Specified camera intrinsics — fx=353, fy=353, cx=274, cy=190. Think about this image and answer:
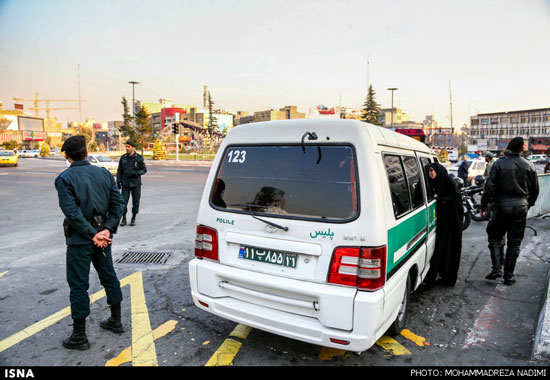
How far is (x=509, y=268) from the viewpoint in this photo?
475cm

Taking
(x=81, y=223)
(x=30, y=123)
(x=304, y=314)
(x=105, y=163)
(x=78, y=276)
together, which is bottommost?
(x=304, y=314)

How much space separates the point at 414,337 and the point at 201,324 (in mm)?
2082

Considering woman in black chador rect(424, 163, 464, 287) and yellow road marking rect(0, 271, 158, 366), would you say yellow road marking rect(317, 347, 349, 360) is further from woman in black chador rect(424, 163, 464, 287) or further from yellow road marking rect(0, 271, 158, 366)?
woman in black chador rect(424, 163, 464, 287)

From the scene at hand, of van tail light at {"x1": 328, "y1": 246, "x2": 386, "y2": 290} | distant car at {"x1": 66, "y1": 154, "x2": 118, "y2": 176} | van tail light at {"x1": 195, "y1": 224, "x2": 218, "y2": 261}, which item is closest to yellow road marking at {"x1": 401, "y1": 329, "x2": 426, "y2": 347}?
van tail light at {"x1": 328, "y1": 246, "x2": 386, "y2": 290}

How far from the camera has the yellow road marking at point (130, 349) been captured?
9.55 ft

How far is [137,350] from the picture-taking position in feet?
10.1

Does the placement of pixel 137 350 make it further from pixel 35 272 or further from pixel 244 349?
pixel 35 272

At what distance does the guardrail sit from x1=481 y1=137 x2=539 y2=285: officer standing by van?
19.1 feet

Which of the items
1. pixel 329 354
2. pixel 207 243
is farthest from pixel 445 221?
pixel 207 243

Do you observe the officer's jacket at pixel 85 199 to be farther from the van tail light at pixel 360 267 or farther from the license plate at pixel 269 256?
the van tail light at pixel 360 267

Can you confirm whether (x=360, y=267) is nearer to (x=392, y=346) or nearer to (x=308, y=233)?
(x=308, y=233)

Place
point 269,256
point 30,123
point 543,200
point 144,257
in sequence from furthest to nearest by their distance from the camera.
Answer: point 30,123, point 543,200, point 144,257, point 269,256

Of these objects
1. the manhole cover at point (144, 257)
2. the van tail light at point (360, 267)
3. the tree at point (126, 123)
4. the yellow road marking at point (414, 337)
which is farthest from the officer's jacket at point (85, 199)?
the tree at point (126, 123)
